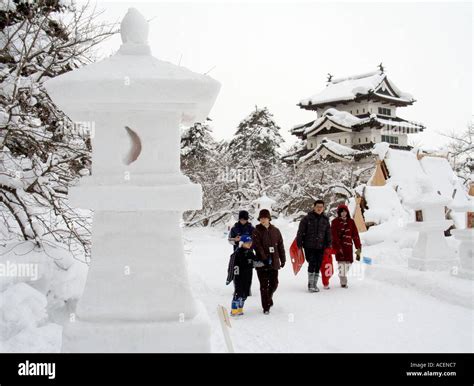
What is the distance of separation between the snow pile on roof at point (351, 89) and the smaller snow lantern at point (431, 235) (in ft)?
94.0

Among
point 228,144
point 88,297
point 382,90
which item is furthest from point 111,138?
point 382,90

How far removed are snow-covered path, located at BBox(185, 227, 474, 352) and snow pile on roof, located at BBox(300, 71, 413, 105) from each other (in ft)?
101

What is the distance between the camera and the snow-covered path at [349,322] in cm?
464

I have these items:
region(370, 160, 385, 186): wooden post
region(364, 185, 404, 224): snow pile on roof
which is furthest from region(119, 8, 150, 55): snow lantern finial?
region(370, 160, 385, 186): wooden post

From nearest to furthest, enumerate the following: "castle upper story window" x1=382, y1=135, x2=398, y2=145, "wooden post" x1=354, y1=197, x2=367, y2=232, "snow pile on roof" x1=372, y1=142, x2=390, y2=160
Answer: "wooden post" x1=354, y1=197, x2=367, y2=232 → "snow pile on roof" x1=372, y1=142, x2=390, y2=160 → "castle upper story window" x1=382, y1=135, x2=398, y2=145

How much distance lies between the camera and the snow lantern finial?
8.70 ft

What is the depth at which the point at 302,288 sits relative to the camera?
807 cm

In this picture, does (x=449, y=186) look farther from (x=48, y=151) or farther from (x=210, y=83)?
(x=210, y=83)

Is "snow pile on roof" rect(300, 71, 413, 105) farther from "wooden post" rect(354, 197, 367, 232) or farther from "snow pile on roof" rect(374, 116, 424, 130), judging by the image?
"wooden post" rect(354, 197, 367, 232)

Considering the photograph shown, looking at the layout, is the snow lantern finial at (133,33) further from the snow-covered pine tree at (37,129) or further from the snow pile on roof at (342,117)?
the snow pile on roof at (342,117)

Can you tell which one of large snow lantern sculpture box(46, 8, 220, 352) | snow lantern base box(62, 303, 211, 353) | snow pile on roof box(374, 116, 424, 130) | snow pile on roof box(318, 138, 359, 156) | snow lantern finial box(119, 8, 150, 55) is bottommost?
snow lantern base box(62, 303, 211, 353)

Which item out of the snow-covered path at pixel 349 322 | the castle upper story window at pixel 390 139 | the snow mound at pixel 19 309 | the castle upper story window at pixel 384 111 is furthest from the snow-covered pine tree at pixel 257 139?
the snow mound at pixel 19 309

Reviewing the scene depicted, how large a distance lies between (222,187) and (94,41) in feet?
79.1

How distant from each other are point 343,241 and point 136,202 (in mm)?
6209
